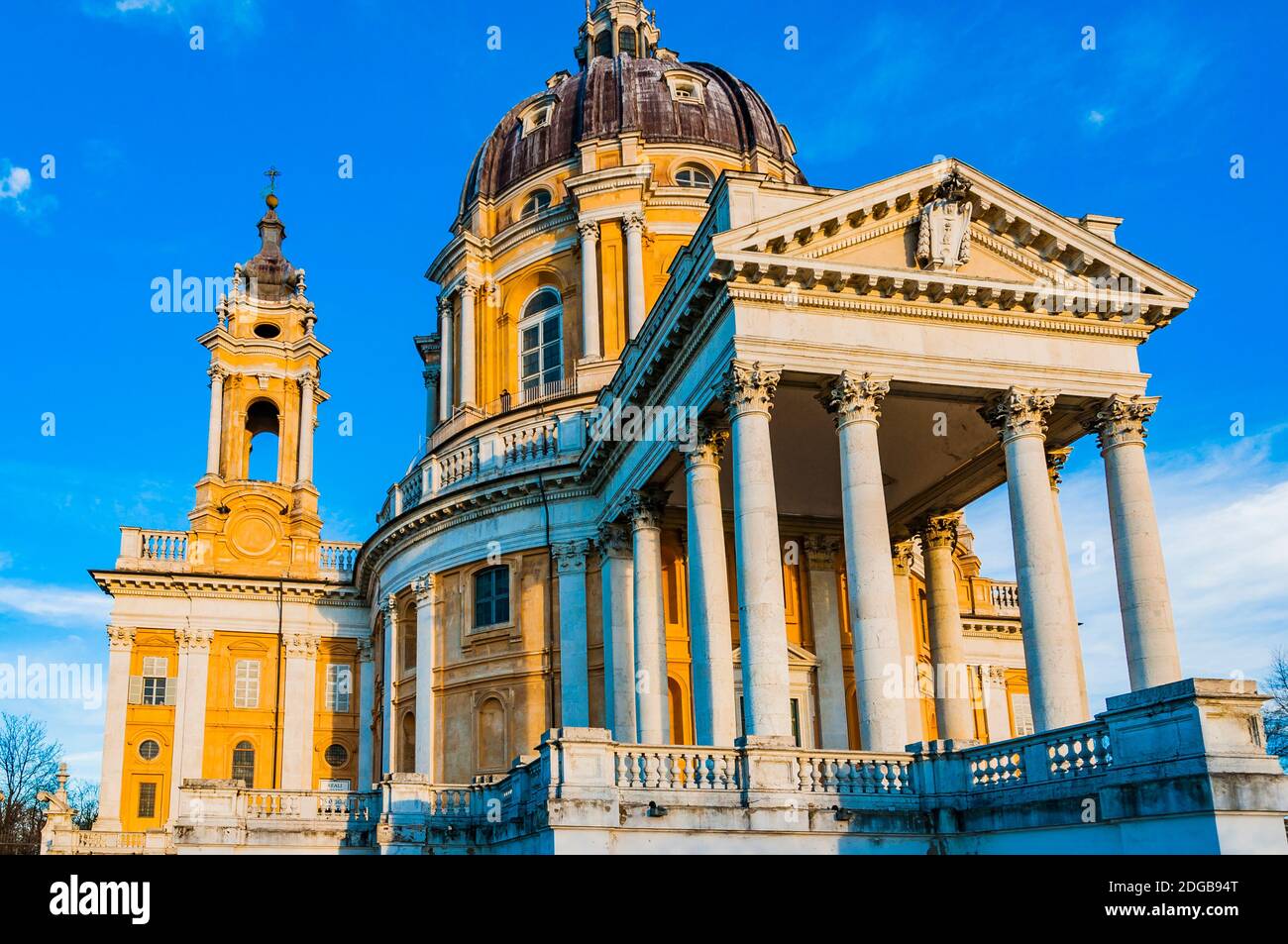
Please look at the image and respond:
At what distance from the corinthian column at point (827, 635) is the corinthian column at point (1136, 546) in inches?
333

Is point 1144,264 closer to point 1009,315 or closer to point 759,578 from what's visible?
point 1009,315

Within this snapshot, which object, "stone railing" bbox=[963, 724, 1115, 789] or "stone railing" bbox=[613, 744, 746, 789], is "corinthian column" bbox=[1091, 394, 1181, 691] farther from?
"stone railing" bbox=[613, 744, 746, 789]

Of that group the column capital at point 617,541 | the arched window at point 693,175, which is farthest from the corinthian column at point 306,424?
the column capital at point 617,541

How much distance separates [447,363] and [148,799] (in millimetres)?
16878

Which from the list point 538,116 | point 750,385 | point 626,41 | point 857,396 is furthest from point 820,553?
point 626,41

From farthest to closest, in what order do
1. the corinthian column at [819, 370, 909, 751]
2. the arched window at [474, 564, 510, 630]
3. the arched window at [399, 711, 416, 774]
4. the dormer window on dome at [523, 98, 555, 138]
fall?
1. the dormer window on dome at [523, 98, 555, 138]
2. the arched window at [399, 711, 416, 774]
3. the arched window at [474, 564, 510, 630]
4. the corinthian column at [819, 370, 909, 751]

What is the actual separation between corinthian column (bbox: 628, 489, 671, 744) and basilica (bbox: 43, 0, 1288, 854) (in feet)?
0.27

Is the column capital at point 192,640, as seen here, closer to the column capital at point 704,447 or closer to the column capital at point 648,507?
the column capital at point 648,507

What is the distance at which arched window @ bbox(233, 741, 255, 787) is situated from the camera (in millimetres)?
39719

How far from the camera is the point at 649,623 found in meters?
25.9

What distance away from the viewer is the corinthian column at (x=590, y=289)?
113ft

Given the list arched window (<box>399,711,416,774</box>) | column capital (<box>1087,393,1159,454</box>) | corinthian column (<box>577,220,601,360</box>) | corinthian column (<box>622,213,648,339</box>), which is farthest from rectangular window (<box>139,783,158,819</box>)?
column capital (<box>1087,393,1159,454</box>)

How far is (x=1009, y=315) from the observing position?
72.8 feet
